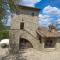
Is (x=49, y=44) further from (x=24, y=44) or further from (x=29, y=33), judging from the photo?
(x=24, y=44)

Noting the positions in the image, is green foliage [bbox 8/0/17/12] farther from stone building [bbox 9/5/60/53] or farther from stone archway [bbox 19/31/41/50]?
stone archway [bbox 19/31/41/50]

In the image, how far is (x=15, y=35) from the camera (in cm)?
1634

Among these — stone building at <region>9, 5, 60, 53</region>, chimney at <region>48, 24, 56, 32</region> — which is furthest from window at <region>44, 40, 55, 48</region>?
chimney at <region>48, 24, 56, 32</region>

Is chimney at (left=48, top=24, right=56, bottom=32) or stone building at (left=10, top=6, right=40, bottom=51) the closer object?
stone building at (left=10, top=6, right=40, bottom=51)

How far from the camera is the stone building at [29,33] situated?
53.9 feet

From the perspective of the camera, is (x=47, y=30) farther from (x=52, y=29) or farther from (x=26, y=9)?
(x=26, y=9)

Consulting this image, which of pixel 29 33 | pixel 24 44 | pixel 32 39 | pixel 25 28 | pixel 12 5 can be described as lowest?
pixel 24 44

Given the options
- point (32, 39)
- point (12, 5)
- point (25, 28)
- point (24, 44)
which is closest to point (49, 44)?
point (32, 39)

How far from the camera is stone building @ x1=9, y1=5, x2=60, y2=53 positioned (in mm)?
16422

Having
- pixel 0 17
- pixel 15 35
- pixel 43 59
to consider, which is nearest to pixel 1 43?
pixel 15 35

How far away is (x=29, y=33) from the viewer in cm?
1666

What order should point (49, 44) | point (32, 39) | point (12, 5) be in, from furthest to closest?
point (49, 44) < point (32, 39) < point (12, 5)

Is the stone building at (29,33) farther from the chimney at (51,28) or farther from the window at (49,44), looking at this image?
the chimney at (51,28)

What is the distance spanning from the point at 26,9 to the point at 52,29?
274 centimetres
